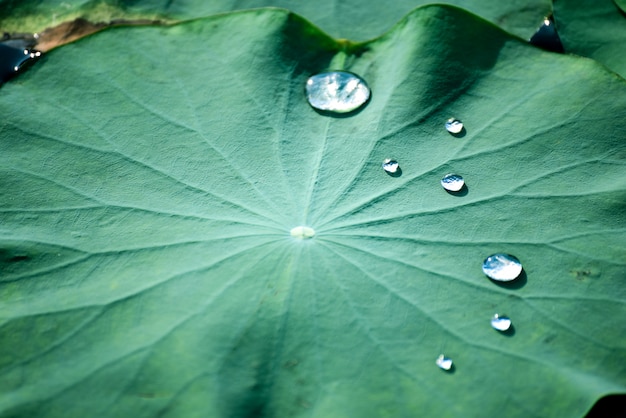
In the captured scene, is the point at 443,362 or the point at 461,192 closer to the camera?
the point at 443,362

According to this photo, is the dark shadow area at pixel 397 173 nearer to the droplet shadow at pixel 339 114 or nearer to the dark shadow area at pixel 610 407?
the droplet shadow at pixel 339 114

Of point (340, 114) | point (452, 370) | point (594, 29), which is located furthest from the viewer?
point (594, 29)

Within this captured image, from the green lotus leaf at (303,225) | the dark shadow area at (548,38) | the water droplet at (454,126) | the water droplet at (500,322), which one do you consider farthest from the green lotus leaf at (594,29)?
the water droplet at (500,322)

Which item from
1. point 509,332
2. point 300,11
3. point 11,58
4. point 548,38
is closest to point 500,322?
point 509,332

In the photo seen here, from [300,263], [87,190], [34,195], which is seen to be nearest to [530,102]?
[300,263]

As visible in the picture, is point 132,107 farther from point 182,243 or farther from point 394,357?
point 394,357

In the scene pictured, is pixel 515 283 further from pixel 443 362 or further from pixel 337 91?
pixel 337 91
